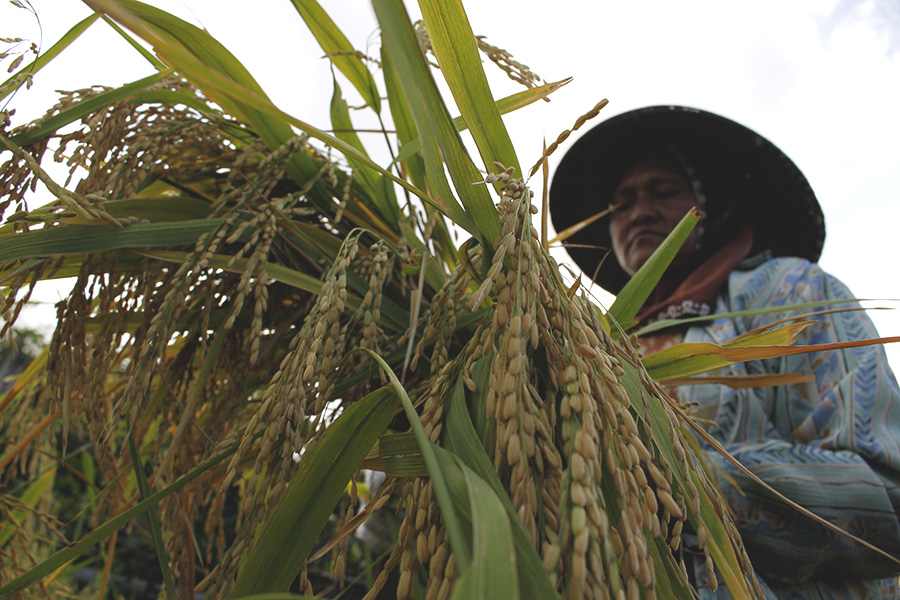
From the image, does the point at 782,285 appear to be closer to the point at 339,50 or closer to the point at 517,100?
the point at 517,100

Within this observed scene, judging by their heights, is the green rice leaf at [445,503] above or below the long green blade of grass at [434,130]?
below

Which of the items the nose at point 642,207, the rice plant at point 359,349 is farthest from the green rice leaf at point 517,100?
the nose at point 642,207

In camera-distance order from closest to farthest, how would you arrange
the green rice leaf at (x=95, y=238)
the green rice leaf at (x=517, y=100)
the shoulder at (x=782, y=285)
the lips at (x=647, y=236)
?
the green rice leaf at (x=95, y=238) < the green rice leaf at (x=517, y=100) < the shoulder at (x=782, y=285) < the lips at (x=647, y=236)

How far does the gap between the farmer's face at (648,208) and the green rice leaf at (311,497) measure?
4.50 ft

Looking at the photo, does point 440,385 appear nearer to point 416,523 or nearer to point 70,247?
point 416,523

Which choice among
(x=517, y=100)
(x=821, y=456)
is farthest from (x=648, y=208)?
(x=517, y=100)

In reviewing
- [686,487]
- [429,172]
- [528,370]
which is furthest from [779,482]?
[429,172]

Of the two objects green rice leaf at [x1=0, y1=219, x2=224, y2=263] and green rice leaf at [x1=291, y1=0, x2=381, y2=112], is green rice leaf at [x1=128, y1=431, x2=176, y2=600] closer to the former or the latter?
green rice leaf at [x1=0, y1=219, x2=224, y2=263]

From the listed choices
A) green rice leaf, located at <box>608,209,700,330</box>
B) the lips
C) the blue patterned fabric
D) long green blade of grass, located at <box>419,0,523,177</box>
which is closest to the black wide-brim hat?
the lips

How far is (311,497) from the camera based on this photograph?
44cm

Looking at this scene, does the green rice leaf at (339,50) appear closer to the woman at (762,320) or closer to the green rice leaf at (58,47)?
the green rice leaf at (58,47)

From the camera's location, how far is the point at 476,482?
1.15 ft

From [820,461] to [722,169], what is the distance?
1217mm

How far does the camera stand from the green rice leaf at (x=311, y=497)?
425 mm
